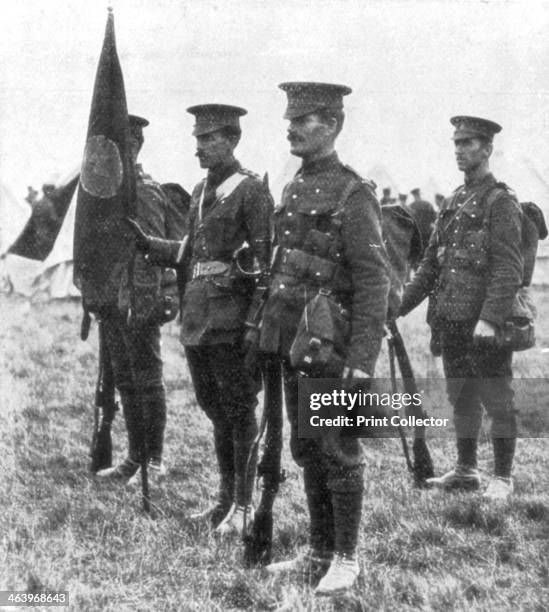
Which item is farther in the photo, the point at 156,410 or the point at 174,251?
the point at 156,410

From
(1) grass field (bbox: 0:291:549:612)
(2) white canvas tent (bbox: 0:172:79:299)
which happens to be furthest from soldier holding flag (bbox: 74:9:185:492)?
(2) white canvas tent (bbox: 0:172:79:299)

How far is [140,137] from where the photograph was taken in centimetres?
516

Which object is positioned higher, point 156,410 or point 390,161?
point 390,161

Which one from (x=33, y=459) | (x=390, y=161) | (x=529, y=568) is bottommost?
(x=529, y=568)

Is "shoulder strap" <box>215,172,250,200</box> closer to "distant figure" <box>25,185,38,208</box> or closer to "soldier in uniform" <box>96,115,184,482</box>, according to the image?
"soldier in uniform" <box>96,115,184,482</box>

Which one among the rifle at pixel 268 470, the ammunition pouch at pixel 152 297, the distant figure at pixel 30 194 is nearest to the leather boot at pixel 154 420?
the ammunition pouch at pixel 152 297

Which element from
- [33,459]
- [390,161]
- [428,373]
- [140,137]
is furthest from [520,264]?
[390,161]

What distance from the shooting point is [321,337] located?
3402mm

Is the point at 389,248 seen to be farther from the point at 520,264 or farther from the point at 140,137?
the point at 140,137

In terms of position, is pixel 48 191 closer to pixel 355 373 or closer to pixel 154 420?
pixel 154 420

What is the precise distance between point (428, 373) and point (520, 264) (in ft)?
12.5

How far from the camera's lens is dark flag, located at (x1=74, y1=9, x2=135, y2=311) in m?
4.17

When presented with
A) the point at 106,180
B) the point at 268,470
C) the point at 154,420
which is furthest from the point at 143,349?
the point at 268,470

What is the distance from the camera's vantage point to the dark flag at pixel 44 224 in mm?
5117
